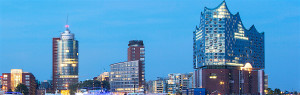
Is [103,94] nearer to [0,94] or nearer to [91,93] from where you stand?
[91,93]

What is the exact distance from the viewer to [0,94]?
15675 centimetres

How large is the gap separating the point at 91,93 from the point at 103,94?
3545 millimetres

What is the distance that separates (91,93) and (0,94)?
26.5m

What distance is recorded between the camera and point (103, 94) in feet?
520

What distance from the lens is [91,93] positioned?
15800cm

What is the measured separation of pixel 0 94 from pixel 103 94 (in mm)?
30067

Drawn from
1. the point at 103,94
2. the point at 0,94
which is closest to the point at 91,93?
the point at 103,94
